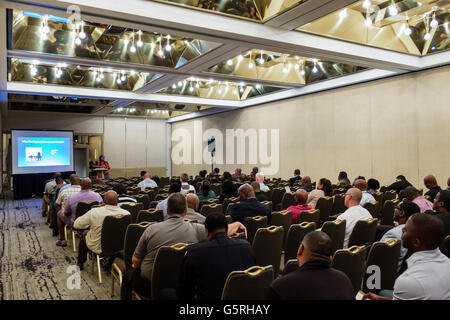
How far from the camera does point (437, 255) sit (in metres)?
1.91

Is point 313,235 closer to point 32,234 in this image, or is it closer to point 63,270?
point 63,270

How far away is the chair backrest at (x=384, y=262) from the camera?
265 cm

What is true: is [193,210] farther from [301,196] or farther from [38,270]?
[38,270]

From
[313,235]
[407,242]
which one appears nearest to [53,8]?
[313,235]

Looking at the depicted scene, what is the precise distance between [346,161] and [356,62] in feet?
12.4

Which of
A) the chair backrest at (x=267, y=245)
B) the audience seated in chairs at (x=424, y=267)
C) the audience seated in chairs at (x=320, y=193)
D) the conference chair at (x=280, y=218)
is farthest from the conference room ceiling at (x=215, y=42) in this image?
the audience seated in chairs at (x=424, y=267)

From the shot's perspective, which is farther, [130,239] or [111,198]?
[111,198]

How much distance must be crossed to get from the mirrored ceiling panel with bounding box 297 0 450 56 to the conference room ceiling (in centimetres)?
2

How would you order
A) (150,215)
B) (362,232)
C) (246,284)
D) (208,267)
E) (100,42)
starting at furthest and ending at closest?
(100,42)
(150,215)
(362,232)
(208,267)
(246,284)

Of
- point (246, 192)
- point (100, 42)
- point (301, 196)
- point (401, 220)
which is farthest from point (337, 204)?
point (100, 42)

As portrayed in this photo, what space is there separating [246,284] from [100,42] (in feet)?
25.2

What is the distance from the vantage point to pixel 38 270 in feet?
15.1

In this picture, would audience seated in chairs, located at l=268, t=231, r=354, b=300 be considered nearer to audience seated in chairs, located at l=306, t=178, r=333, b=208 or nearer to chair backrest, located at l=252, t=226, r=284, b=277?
chair backrest, located at l=252, t=226, r=284, b=277

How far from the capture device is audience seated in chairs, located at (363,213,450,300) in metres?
1.76
